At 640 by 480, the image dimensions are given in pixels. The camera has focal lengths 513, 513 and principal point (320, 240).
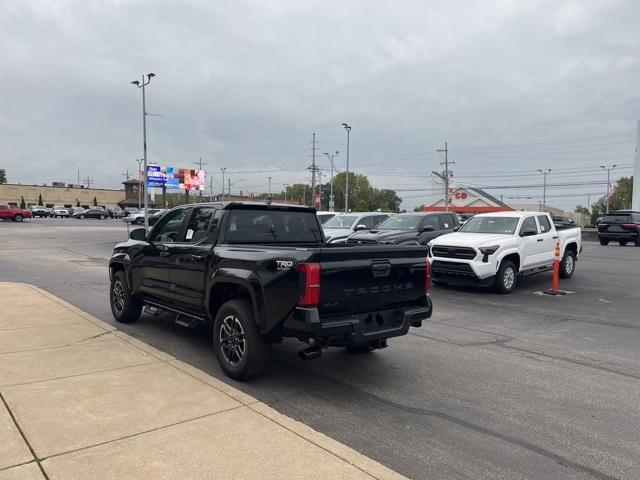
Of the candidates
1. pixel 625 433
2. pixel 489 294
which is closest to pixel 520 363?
pixel 625 433

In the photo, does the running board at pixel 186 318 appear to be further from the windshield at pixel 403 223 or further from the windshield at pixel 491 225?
the windshield at pixel 403 223

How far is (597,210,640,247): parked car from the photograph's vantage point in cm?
2577

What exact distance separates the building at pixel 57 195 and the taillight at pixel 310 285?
107 m

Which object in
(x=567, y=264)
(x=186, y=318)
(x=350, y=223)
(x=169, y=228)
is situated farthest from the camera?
(x=350, y=223)

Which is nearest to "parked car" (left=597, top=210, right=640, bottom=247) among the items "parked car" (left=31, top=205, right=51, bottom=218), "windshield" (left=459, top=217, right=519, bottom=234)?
"windshield" (left=459, top=217, right=519, bottom=234)

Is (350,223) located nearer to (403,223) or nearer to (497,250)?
(403,223)

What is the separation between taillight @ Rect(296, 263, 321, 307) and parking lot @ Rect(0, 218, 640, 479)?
0.94 metres

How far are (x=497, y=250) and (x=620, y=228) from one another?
18995mm

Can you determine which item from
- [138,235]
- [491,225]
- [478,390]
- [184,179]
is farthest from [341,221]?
[184,179]

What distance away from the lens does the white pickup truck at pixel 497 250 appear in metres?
11.0

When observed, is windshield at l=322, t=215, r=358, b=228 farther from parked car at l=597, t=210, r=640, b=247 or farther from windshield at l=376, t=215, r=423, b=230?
parked car at l=597, t=210, r=640, b=247

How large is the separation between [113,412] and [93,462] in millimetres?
819

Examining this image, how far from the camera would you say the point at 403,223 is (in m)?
15.0

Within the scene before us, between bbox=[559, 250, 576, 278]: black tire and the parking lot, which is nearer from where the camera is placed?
the parking lot
